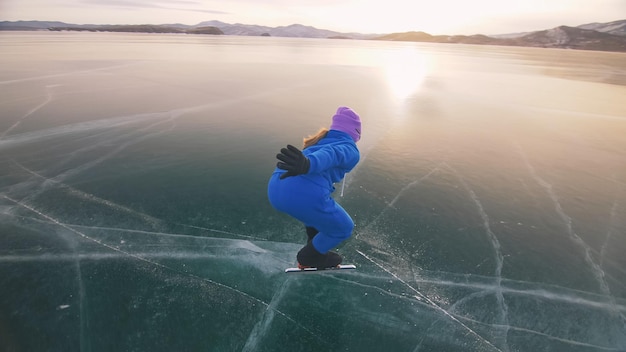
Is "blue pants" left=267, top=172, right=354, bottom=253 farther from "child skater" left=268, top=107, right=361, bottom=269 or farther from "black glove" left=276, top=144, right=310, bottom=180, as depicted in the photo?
"black glove" left=276, top=144, right=310, bottom=180

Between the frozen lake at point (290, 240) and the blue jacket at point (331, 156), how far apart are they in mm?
1059

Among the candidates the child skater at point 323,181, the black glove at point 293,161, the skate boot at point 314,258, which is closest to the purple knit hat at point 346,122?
the child skater at point 323,181

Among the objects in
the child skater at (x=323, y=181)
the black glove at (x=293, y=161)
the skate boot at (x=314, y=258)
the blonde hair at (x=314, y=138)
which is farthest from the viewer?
the skate boot at (x=314, y=258)

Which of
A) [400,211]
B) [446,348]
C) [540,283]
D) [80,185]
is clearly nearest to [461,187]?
[400,211]

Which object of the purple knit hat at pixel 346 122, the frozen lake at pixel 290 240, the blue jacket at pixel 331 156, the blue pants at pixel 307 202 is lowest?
the frozen lake at pixel 290 240

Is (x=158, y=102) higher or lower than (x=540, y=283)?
higher

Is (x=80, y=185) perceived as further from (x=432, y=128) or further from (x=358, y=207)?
(x=432, y=128)

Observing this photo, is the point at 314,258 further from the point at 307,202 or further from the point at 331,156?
the point at 331,156

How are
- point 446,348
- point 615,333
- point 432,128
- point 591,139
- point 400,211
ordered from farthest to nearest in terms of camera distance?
point 432,128 < point 591,139 < point 400,211 < point 615,333 < point 446,348

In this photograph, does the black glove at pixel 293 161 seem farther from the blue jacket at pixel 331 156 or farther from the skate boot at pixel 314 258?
the skate boot at pixel 314 258

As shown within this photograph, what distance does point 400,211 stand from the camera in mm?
3986

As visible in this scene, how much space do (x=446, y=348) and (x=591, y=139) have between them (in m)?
6.84

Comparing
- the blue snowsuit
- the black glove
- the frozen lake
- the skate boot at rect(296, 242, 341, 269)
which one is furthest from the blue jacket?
the frozen lake

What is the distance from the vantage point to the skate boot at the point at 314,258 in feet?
9.61
